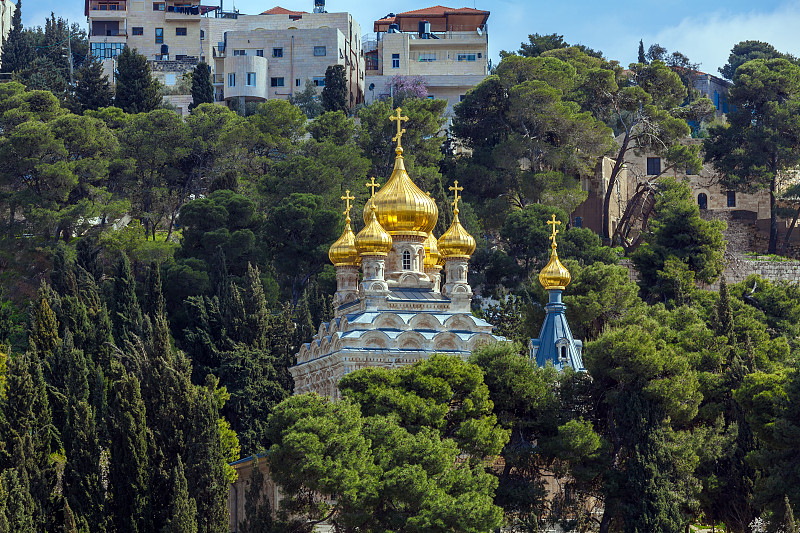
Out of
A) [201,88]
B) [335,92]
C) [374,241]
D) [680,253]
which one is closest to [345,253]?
[374,241]

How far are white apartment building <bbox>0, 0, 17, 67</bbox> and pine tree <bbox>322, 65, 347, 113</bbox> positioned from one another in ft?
97.2

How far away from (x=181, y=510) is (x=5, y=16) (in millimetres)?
82667

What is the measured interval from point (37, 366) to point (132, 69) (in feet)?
149

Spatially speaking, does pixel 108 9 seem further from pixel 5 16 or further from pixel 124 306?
pixel 124 306

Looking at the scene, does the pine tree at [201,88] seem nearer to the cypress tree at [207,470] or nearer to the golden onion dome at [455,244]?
the golden onion dome at [455,244]

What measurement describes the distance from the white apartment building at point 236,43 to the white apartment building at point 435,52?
1990 mm

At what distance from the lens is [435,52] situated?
10631 centimetres

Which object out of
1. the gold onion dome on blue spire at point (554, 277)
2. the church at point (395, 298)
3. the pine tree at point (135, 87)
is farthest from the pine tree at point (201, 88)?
the gold onion dome on blue spire at point (554, 277)

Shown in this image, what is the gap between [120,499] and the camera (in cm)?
4019

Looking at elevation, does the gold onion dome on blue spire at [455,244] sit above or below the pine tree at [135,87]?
below

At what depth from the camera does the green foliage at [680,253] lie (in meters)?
63.5

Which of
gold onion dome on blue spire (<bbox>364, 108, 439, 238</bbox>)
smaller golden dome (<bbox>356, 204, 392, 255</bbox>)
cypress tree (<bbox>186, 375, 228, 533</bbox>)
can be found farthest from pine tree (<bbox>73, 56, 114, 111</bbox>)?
cypress tree (<bbox>186, 375, 228, 533</bbox>)

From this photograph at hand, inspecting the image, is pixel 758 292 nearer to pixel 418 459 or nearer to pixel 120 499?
pixel 418 459


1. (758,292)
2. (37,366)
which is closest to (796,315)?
(758,292)
